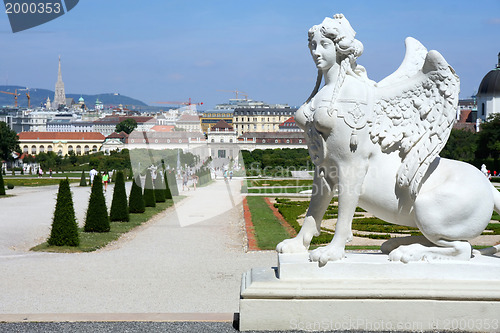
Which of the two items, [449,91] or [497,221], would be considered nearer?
[449,91]

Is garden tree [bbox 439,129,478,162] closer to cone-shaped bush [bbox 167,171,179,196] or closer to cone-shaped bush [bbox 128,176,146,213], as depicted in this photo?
cone-shaped bush [bbox 167,171,179,196]

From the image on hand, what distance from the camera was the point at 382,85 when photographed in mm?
5133

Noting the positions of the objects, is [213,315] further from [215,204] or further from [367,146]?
[215,204]

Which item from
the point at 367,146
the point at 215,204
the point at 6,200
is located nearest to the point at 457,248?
A: the point at 367,146

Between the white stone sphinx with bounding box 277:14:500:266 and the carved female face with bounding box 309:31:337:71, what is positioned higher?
the carved female face with bounding box 309:31:337:71

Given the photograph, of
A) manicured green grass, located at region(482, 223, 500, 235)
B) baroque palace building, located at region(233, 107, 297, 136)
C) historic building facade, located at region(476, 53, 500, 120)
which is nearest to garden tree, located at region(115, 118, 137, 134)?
baroque palace building, located at region(233, 107, 297, 136)

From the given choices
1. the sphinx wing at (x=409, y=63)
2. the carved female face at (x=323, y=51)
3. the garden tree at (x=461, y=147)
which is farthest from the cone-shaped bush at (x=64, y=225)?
the garden tree at (x=461, y=147)

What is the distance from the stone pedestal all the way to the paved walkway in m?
0.77

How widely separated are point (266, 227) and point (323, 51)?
9152mm

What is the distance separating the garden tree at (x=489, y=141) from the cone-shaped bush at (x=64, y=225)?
39.5 meters

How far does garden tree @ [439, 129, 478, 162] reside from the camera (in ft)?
169

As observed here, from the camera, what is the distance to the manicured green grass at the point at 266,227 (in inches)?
451

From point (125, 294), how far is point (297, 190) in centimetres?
1843

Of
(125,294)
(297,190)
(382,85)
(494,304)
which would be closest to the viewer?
(494,304)
